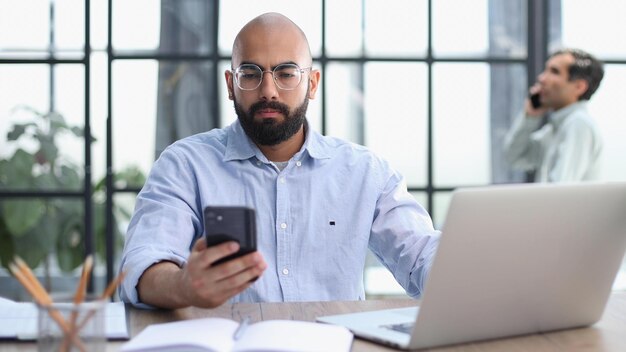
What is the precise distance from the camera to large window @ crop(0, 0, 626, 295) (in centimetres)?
416

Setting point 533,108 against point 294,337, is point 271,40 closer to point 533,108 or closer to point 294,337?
point 294,337

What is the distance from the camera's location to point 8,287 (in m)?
4.22

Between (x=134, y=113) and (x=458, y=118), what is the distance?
142 centimetres

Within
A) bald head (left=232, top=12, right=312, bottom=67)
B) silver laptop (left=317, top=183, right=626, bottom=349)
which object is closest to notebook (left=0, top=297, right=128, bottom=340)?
silver laptop (left=317, top=183, right=626, bottom=349)

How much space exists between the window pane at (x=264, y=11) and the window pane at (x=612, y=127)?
1350mm

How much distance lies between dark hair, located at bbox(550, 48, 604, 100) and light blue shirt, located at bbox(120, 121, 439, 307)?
1.95 m

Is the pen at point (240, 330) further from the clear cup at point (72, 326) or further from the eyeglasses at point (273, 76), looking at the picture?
the eyeglasses at point (273, 76)

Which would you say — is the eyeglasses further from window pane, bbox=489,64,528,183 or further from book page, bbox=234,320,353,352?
window pane, bbox=489,64,528,183

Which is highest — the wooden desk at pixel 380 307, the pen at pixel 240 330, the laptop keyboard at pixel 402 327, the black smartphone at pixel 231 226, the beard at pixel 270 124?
the beard at pixel 270 124

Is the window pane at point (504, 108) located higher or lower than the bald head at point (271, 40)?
lower

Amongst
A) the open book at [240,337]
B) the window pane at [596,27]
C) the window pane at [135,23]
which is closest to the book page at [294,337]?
the open book at [240,337]

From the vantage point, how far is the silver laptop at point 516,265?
4.98 ft

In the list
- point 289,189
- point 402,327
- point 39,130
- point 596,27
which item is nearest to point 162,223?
point 289,189

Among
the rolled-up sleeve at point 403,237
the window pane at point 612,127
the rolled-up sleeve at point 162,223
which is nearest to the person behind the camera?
the rolled-up sleeve at point 162,223
